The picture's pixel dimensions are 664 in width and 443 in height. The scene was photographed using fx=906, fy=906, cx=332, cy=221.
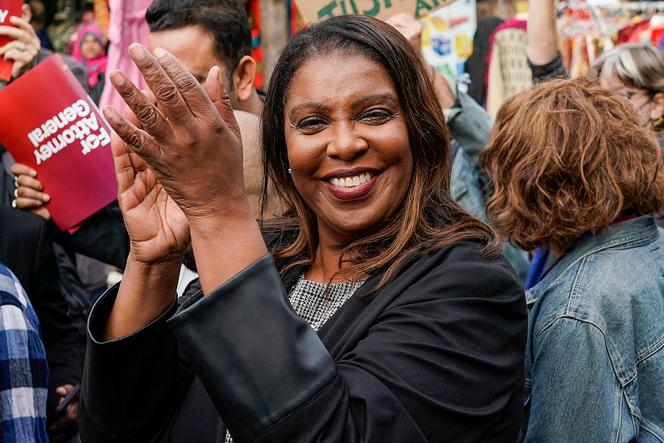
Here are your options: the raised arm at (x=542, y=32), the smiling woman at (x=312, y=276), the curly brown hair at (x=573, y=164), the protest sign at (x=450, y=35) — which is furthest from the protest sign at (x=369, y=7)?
the protest sign at (x=450, y=35)

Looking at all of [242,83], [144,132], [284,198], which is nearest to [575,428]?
[284,198]

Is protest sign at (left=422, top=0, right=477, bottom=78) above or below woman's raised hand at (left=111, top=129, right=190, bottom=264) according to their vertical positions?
below

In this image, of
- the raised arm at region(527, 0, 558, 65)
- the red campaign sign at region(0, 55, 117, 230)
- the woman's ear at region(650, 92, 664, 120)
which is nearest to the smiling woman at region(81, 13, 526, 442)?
the red campaign sign at region(0, 55, 117, 230)

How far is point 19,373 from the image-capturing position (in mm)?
2002

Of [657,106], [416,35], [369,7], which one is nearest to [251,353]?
[416,35]

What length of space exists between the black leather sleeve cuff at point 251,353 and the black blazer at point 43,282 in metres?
1.82

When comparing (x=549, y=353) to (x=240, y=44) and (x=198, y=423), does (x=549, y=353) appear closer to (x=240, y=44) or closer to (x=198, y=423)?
(x=198, y=423)

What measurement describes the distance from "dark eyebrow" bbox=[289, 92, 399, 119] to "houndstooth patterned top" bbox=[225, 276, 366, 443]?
1.15ft

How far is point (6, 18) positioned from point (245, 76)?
854 millimetres

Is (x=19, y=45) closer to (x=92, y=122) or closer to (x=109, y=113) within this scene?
(x=92, y=122)

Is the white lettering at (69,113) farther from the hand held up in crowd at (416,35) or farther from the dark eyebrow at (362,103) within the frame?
the dark eyebrow at (362,103)

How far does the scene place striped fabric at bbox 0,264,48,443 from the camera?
6.45ft

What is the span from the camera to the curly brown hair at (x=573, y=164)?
2.36 m

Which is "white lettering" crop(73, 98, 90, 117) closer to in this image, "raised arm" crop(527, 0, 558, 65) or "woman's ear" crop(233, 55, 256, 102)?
"woman's ear" crop(233, 55, 256, 102)
